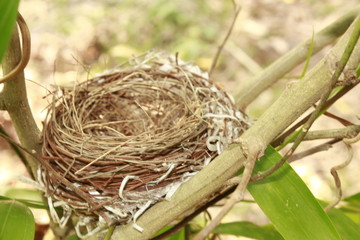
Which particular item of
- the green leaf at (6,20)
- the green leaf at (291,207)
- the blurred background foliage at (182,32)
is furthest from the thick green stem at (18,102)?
the blurred background foliage at (182,32)

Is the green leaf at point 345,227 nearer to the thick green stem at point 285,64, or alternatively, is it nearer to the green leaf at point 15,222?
the thick green stem at point 285,64

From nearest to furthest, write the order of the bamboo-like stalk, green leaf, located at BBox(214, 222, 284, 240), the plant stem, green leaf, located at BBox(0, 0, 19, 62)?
green leaf, located at BBox(0, 0, 19, 62), the bamboo-like stalk, the plant stem, green leaf, located at BBox(214, 222, 284, 240)

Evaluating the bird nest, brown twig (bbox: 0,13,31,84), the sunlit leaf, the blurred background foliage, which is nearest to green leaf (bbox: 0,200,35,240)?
the bird nest

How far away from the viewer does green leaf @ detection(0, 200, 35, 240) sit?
526mm

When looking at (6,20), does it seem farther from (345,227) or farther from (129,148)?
(345,227)

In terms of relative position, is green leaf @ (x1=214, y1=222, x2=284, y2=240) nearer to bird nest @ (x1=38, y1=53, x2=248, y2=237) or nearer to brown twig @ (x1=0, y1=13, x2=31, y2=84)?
bird nest @ (x1=38, y1=53, x2=248, y2=237)

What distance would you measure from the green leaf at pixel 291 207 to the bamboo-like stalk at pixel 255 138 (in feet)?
0.22

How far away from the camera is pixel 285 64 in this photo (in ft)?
2.59

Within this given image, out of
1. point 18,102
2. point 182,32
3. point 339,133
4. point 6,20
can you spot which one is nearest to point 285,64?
point 339,133

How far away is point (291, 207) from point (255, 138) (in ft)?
0.35

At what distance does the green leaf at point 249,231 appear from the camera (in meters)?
0.66

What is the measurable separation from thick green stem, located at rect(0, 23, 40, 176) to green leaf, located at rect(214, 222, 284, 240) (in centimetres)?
32

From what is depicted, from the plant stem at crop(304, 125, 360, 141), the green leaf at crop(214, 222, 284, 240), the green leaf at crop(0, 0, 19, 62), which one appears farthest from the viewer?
the green leaf at crop(214, 222, 284, 240)

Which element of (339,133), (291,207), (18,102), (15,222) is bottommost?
(15,222)
